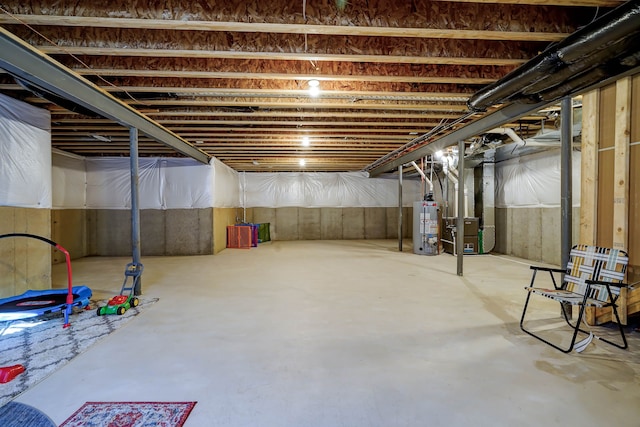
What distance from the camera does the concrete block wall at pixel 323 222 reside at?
35.2 feet

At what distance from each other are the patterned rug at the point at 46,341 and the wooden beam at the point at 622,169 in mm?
4541

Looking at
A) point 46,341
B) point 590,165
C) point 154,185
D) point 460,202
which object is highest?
point 154,185

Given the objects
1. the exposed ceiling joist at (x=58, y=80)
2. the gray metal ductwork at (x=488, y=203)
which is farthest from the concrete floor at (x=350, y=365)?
the gray metal ductwork at (x=488, y=203)

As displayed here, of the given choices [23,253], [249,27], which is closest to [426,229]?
[249,27]

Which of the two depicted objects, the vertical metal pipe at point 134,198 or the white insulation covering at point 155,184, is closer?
the vertical metal pipe at point 134,198

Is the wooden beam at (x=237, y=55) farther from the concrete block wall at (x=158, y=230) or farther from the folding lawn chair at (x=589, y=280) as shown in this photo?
the concrete block wall at (x=158, y=230)

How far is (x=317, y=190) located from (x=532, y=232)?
6237mm

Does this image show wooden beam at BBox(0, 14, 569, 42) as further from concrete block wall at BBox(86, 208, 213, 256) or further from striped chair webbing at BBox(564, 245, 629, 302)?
concrete block wall at BBox(86, 208, 213, 256)

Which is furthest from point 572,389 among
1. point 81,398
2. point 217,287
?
point 217,287

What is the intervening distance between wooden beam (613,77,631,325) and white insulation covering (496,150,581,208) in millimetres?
3229

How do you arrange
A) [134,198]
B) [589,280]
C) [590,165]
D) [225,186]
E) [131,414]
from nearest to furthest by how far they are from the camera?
[131,414] → [589,280] → [590,165] → [134,198] → [225,186]

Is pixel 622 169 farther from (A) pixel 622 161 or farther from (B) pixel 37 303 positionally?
(B) pixel 37 303

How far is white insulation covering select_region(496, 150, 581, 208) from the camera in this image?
586cm

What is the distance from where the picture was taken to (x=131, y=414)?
1679 millimetres
